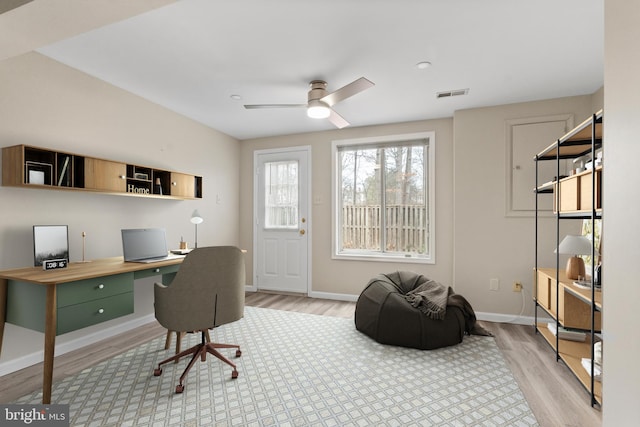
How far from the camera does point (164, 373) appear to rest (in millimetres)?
2279

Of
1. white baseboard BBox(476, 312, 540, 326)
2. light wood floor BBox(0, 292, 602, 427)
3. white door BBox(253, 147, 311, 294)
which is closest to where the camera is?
light wood floor BBox(0, 292, 602, 427)

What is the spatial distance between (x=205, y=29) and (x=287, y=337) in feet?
8.77

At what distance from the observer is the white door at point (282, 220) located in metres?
4.70

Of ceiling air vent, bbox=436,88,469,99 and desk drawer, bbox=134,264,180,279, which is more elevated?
ceiling air vent, bbox=436,88,469,99

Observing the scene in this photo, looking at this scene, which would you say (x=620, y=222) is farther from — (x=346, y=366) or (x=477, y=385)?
(x=346, y=366)

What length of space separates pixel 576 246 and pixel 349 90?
2123 mm

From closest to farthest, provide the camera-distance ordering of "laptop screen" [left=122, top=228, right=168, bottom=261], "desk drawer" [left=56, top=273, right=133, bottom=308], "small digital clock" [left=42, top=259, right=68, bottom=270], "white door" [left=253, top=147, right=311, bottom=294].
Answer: "desk drawer" [left=56, top=273, right=133, bottom=308] < "small digital clock" [left=42, top=259, right=68, bottom=270] < "laptop screen" [left=122, top=228, right=168, bottom=261] < "white door" [left=253, top=147, right=311, bottom=294]

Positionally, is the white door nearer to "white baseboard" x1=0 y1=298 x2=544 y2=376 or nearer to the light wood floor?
"white baseboard" x1=0 y1=298 x2=544 y2=376

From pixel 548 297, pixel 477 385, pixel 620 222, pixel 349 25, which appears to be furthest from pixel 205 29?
pixel 548 297

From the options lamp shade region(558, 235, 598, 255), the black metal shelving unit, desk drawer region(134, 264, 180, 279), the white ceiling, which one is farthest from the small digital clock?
lamp shade region(558, 235, 598, 255)

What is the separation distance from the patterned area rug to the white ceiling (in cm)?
227

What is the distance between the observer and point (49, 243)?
96.2 inches

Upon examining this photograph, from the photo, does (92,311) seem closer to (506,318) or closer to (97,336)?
(97,336)

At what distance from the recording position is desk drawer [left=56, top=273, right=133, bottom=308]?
6.47 ft
